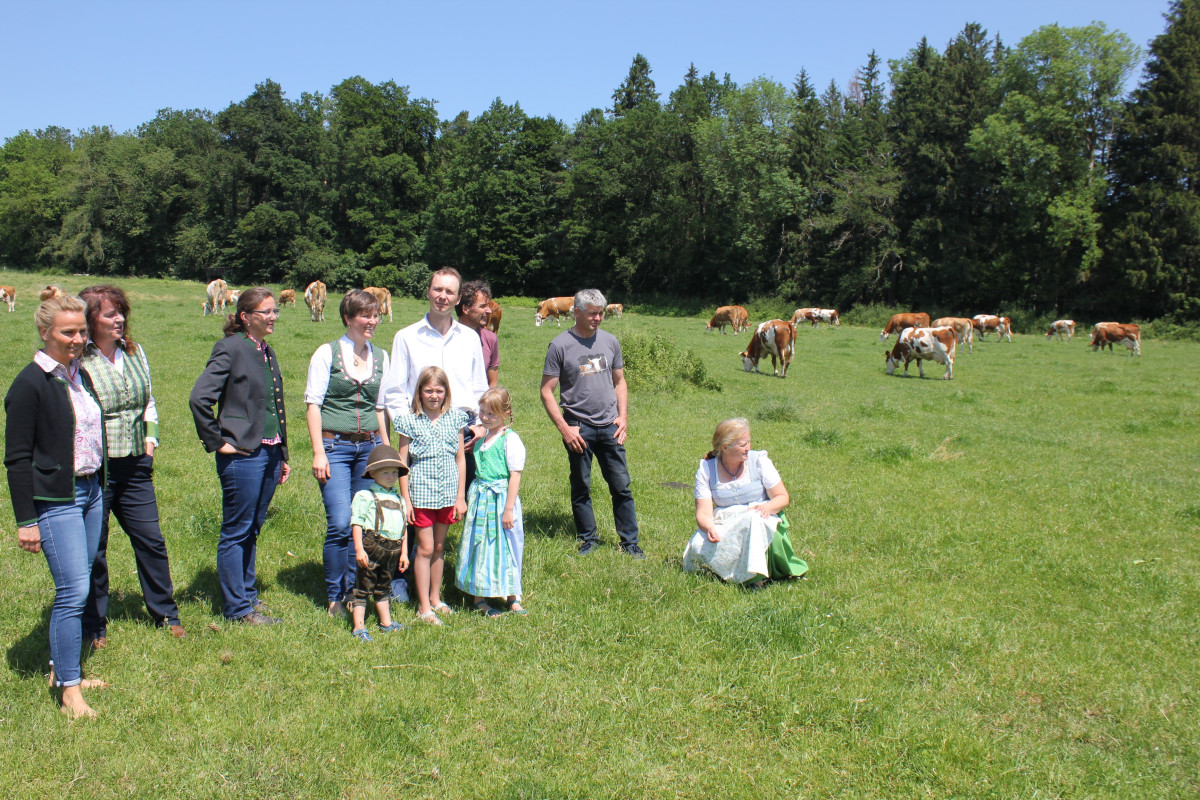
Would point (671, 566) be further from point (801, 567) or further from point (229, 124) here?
point (229, 124)

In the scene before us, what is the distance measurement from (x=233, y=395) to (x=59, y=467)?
1.04m

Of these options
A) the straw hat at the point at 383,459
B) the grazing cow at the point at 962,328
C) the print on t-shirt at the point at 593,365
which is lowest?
the straw hat at the point at 383,459

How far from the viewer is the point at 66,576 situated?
3754 mm

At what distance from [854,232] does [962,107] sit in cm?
988

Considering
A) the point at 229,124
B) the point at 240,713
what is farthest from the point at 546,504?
the point at 229,124

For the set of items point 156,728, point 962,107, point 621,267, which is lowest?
point 156,728

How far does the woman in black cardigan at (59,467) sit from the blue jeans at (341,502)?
1.32 meters

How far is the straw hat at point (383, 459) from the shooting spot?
459cm

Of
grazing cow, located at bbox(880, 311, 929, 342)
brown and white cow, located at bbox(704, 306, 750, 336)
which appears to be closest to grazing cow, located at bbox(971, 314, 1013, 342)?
grazing cow, located at bbox(880, 311, 929, 342)

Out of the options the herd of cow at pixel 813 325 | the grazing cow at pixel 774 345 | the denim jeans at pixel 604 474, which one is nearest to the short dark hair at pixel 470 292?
the herd of cow at pixel 813 325

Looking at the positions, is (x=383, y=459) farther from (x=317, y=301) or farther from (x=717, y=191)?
(x=717, y=191)

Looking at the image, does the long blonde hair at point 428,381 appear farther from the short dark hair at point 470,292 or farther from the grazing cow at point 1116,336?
the grazing cow at point 1116,336

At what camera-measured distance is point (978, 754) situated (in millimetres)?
3619

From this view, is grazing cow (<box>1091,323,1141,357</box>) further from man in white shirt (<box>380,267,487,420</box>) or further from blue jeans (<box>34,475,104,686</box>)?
blue jeans (<box>34,475,104,686</box>)
